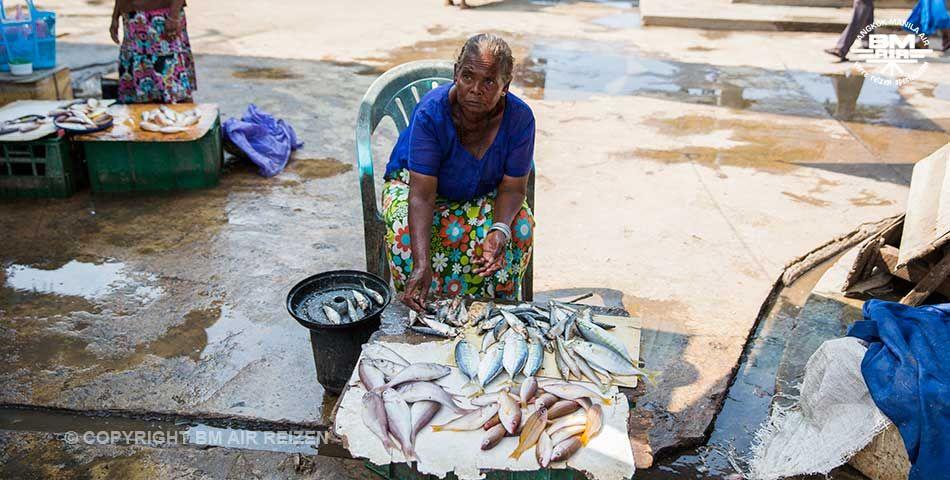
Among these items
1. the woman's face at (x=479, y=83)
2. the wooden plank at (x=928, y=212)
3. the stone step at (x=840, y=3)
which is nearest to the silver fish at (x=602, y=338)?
the woman's face at (x=479, y=83)

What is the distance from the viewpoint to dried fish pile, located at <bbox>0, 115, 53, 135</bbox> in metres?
4.90

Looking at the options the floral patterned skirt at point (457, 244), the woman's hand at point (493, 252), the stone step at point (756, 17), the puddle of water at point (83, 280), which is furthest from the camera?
the stone step at point (756, 17)

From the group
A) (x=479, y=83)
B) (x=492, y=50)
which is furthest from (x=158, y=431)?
(x=492, y=50)

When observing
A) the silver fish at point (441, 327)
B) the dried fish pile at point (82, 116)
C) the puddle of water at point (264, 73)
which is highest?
the dried fish pile at point (82, 116)

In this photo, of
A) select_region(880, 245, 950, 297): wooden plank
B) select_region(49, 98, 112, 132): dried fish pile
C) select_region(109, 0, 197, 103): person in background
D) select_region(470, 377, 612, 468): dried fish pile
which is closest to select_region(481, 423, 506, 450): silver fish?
select_region(470, 377, 612, 468): dried fish pile

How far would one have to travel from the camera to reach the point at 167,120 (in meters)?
5.16

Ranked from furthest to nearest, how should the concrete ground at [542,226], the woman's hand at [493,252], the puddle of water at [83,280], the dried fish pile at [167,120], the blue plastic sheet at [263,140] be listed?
the blue plastic sheet at [263,140] → the dried fish pile at [167,120] → the puddle of water at [83,280] → the concrete ground at [542,226] → the woman's hand at [493,252]

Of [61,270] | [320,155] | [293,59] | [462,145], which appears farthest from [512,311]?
[293,59]

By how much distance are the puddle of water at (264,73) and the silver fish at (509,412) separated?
22.3 feet

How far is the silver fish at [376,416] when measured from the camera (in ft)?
7.30

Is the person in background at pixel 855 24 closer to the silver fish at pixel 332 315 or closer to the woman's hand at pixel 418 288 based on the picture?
the woman's hand at pixel 418 288

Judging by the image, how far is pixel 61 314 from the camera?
3.75 meters

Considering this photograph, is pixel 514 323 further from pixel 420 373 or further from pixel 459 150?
pixel 459 150

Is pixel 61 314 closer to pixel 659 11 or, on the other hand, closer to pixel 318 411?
pixel 318 411
